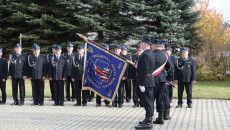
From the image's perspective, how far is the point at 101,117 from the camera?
835 cm

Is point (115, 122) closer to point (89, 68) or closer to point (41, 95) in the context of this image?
point (89, 68)

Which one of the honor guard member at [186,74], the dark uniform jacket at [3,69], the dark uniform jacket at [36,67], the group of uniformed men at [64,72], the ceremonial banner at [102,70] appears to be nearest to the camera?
the ceremonial banner at [102,70]

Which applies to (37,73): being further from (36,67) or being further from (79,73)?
(79,73)

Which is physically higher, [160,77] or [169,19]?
[169,19]

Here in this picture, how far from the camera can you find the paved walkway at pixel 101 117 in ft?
23.4

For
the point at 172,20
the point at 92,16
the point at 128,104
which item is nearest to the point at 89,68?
the point at 128,104

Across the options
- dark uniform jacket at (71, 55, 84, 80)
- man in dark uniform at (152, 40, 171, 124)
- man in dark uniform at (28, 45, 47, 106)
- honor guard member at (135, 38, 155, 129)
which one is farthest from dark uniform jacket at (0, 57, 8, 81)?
man in dark uniform at (152, 40, 171, 124)

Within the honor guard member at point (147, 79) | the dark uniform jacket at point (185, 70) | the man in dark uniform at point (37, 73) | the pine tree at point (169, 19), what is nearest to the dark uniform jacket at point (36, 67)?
the man in dark uniform at point (37, 73)

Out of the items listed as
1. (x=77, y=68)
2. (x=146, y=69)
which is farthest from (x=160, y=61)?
(x=77, y=68)

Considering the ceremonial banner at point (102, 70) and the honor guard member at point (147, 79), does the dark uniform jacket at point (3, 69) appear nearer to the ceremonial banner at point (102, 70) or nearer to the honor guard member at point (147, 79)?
the ceremonial banner at point (102, 70)

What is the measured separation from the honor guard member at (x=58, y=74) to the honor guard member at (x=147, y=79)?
15.1ft

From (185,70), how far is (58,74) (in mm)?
4594

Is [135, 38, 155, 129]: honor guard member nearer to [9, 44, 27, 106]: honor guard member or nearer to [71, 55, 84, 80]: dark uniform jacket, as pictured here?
[71, 55, 84, 80]: dark uniform jacket

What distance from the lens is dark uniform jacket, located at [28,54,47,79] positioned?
10742mm
